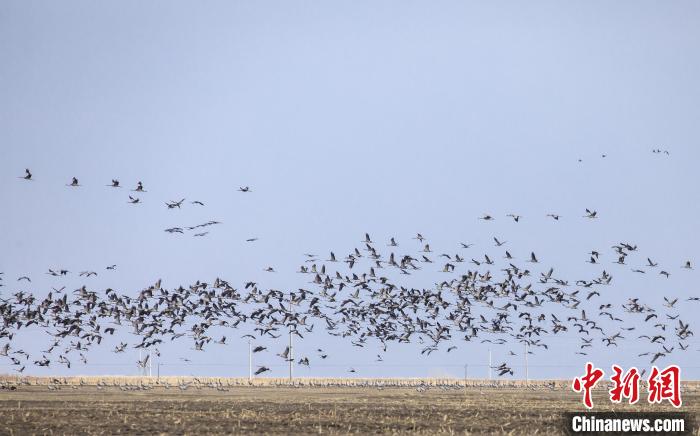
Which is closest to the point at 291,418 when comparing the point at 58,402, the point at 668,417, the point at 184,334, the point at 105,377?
the point at 668,417

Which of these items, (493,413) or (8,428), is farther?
(493,413)

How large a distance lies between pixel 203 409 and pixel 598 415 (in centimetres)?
1944

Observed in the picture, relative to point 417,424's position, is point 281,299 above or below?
above

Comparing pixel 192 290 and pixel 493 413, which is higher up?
pixel 192 290

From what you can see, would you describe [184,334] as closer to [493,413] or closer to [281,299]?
[281,299]

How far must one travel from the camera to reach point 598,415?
5219cm

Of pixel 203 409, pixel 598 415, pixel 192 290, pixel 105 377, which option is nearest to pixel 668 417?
pixel 598 415

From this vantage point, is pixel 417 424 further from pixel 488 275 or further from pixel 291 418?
pixel 488 275

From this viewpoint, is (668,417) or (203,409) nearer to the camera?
(668,417)

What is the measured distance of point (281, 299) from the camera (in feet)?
258

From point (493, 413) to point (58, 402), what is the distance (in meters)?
25.4

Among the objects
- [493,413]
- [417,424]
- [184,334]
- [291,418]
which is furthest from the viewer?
[184,334]

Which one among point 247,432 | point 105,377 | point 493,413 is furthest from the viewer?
point 105,377

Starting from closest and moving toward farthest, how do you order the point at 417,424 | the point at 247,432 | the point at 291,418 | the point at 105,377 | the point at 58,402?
the point at 247,432
the point at 417,424
the point at 291,418
the point at 58,402
the point at 105,377
